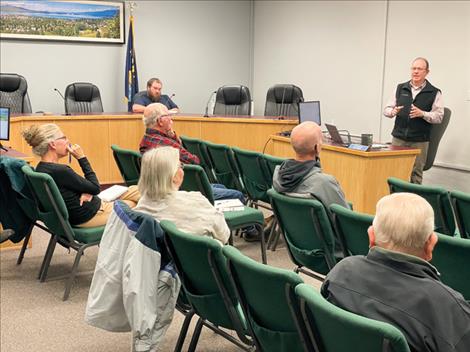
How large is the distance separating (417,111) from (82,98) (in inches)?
175

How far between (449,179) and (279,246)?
273 cm

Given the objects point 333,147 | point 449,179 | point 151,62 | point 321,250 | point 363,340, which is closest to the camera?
point 363,340

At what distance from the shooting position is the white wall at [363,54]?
6426 mm

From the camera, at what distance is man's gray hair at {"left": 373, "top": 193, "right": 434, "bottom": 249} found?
1.67 metres

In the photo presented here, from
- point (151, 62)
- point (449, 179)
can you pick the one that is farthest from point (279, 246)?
point (151, 62)

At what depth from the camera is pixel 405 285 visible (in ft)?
5.22

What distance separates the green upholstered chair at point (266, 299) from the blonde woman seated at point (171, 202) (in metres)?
0.62

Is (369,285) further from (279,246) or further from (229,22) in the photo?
(229,22)

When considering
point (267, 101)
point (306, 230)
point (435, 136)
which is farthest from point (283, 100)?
point (306, 230)

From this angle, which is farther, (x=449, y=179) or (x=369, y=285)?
(x=449, y=179)

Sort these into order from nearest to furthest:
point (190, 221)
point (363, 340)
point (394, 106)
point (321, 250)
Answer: point (363, 340)
point (190, 221)
point (321, 250)
point (394, 106)

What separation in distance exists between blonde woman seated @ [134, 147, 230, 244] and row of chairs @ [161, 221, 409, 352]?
0.74ft

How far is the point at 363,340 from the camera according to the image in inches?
57.7

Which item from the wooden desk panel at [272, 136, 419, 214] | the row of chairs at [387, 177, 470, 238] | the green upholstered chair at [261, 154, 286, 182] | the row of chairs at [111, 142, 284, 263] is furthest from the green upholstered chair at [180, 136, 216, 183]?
the row of chairs at [387, 177, 470, 238]
